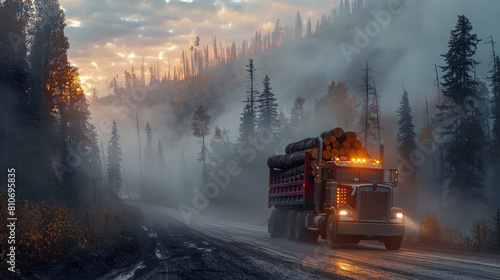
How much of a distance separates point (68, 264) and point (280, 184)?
12773 mm

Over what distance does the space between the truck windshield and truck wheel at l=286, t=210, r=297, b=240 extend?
4.08 m

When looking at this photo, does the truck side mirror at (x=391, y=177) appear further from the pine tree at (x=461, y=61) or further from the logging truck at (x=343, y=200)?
the pine tree at (x=461, y=61)

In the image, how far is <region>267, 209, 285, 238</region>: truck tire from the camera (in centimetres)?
2166

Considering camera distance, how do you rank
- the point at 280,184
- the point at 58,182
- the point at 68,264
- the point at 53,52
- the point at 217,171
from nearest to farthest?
the point at 68,264
the point at 280,184
the point at 58,182
the point at 53,52
the point at 217,171

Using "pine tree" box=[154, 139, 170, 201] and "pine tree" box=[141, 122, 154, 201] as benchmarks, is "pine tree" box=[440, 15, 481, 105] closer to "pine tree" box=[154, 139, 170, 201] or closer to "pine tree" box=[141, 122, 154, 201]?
"pine tree" box=[141, 122, 154, 201]

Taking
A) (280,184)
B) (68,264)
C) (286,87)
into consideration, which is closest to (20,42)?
(280,184)

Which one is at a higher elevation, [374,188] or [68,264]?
[374,188]

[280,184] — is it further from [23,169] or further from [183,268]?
[23,169]

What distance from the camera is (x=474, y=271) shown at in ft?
31.2

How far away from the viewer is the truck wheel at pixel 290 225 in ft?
65.6

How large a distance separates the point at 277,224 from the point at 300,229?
323cm

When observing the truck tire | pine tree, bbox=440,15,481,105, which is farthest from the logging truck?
pine tree, bbox=440,15,481,105

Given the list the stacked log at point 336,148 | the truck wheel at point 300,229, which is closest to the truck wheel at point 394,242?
the stacked log at point 336,148

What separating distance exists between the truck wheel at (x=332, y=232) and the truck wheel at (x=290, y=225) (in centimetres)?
376
